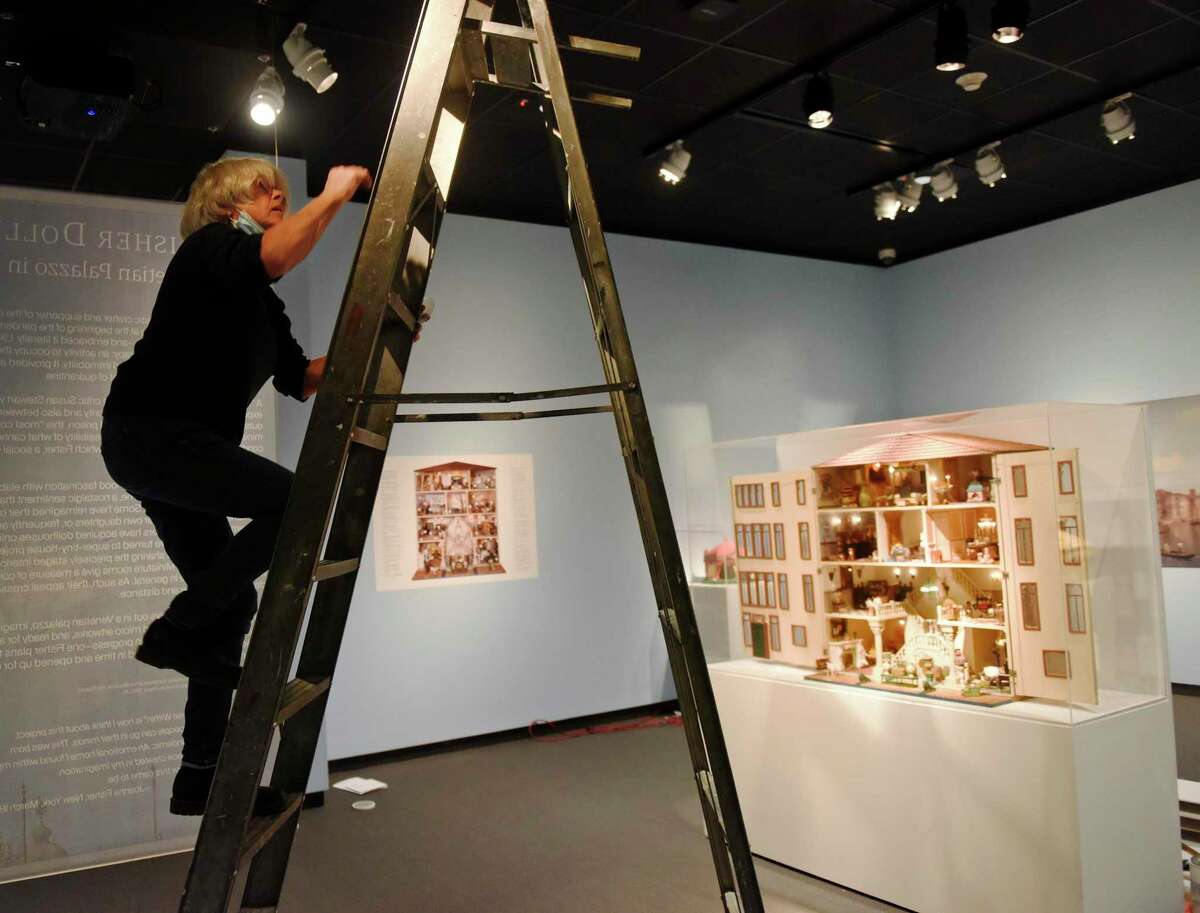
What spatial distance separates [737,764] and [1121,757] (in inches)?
59.1

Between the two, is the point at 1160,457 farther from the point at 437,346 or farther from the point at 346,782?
the point at 346,782

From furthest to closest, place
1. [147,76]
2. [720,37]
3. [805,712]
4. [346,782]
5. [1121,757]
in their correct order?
1. [346,782]
2. [720,37]
3. [147,76]
4. [805,712]
5. [1121,757]

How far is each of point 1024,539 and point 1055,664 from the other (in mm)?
398

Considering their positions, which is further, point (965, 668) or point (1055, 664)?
point (965, 668)

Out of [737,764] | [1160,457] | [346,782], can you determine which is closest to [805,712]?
[737,764]

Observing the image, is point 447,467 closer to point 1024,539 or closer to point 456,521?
point 456,521

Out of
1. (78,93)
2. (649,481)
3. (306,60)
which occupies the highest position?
(306,60)

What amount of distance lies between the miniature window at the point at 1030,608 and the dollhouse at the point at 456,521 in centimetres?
367

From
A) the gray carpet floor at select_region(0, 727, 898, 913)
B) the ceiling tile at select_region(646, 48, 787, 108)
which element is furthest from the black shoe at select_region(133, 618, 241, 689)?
the ceiling tile at select_region(646, 48, 787, 108)

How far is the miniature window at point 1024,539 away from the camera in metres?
3.18

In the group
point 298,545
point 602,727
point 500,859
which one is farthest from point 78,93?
point 602,727

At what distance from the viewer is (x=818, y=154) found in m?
5.89

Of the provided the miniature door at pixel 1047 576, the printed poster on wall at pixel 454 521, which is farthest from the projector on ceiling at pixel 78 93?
the miniature door at pixel 1047 576

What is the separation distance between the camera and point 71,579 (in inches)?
161
